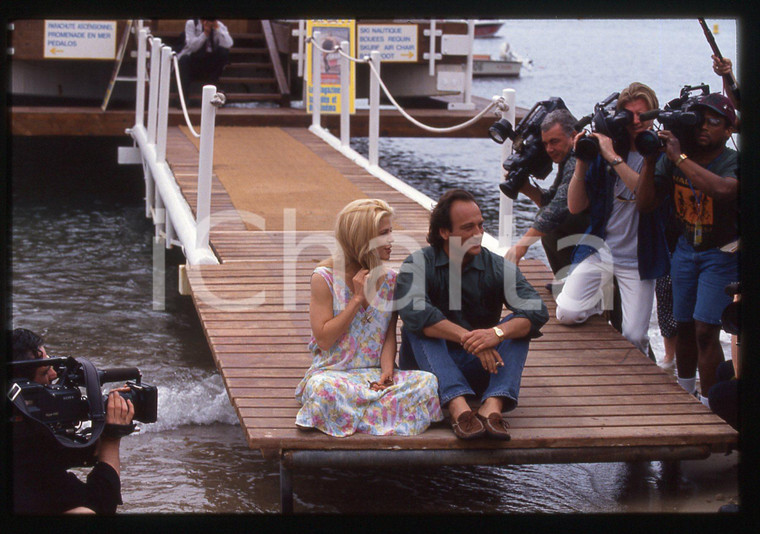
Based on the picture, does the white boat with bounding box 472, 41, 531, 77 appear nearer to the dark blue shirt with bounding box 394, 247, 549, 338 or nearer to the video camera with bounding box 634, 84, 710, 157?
A: the video camera with bounding box 634, 84, 710, 157

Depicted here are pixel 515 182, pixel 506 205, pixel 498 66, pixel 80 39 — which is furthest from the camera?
pixel 498 66

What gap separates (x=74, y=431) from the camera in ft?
10.6

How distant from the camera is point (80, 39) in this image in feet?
41.0

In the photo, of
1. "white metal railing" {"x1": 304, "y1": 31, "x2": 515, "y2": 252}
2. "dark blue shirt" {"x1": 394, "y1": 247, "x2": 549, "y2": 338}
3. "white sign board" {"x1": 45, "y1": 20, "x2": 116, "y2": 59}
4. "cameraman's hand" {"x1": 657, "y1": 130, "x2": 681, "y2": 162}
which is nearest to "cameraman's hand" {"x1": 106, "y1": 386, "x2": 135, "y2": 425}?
"dark blue shirt" {"x1": 394, "y1": 247, "x2": 549, "y2": 338}

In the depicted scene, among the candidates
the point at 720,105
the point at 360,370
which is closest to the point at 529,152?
the point at 720,105

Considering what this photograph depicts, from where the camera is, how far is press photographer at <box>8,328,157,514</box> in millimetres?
3070

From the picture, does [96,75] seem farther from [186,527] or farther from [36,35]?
[186,527]

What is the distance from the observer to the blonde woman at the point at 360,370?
12.2 ft

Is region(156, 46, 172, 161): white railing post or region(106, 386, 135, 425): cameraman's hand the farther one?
region(156, 46, 172, 161): white railing post

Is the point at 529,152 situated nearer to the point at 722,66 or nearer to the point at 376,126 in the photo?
the point at 722,66

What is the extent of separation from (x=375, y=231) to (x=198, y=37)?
8482 mm

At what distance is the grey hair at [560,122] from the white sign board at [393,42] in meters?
8.68

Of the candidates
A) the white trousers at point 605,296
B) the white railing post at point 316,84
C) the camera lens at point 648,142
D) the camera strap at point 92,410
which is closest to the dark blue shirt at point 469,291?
the camera lens at point 648,142

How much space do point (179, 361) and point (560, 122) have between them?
11.3 ft
